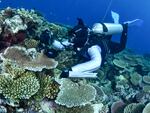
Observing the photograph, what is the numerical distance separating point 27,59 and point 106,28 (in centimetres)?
317

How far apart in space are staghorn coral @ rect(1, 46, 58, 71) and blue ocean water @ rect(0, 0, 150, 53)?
6617cm

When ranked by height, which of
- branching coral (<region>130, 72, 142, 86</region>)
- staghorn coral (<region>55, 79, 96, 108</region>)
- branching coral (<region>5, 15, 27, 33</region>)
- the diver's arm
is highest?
branching coral (<region>5, 15, 27, 33</region>)

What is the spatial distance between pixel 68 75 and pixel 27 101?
1.27 metres

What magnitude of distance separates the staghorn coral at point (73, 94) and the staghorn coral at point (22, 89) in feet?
2.01

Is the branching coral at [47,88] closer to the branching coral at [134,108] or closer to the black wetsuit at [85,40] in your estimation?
the black wetsuit at [85,40]

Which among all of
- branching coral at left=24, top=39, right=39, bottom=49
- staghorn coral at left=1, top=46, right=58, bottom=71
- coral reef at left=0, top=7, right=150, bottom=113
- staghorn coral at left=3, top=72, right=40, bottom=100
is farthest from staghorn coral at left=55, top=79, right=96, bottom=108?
branching coral at left=24, top=39, right=39, bottom=49

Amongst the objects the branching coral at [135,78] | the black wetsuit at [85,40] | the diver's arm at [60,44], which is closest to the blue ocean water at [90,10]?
the branching coral at [135,78]

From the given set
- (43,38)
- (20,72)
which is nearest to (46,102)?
(20,72)

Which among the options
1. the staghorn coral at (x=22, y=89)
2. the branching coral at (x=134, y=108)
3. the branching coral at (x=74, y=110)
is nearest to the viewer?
the staghorn coral at (x=22, y=89)

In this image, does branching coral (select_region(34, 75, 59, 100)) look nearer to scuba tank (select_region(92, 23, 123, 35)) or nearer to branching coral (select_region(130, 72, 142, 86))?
scuba tank (select_region(92, 23, 123, 35))

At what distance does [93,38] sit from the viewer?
850 centimetres

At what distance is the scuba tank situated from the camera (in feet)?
28.3

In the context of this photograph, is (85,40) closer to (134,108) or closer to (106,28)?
(106,28)

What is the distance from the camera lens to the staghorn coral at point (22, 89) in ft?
19.1
